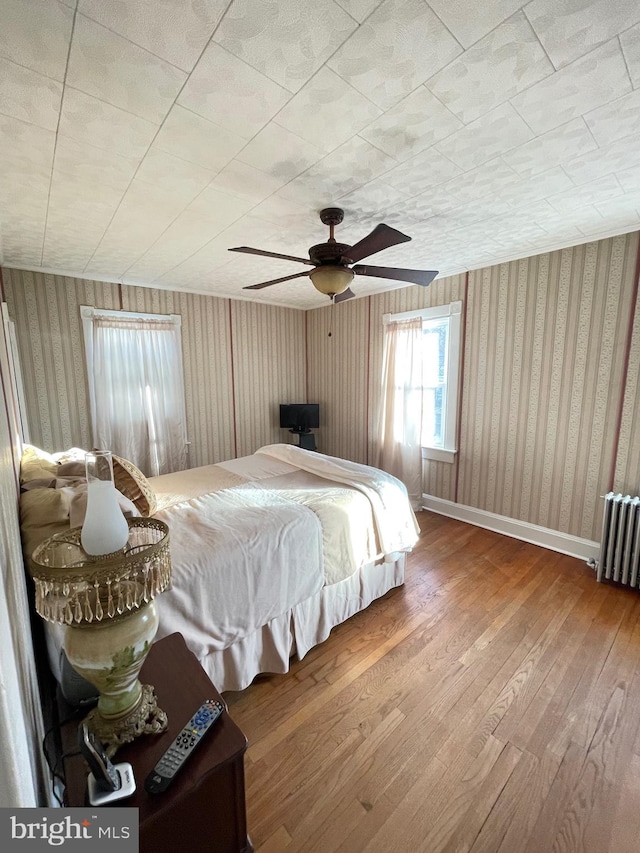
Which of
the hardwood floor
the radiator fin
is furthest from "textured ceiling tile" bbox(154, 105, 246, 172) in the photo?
the radiator fin

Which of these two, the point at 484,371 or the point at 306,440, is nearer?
the point at 484,371

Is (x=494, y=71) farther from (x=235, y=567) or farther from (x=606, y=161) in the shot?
(x=235, y=567)

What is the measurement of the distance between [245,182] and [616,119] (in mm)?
1617

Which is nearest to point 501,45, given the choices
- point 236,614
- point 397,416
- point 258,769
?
point 236,614

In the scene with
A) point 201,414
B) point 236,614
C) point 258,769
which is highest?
point 201,414

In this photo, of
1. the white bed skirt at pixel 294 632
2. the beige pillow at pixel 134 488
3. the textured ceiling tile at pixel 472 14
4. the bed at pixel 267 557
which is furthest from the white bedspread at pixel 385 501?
the textured ceiling tile at pixel 472 14

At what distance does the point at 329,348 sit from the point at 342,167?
3055 millimetres

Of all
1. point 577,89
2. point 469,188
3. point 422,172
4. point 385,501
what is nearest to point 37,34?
point 422,172

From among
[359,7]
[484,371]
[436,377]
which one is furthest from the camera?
[436,377]

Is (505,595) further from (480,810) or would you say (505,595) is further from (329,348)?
(329,348)

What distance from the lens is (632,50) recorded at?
3.58ft

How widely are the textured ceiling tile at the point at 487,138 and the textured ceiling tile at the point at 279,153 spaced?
58 cm

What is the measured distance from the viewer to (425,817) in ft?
4.00

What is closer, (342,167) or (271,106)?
(271,106)
